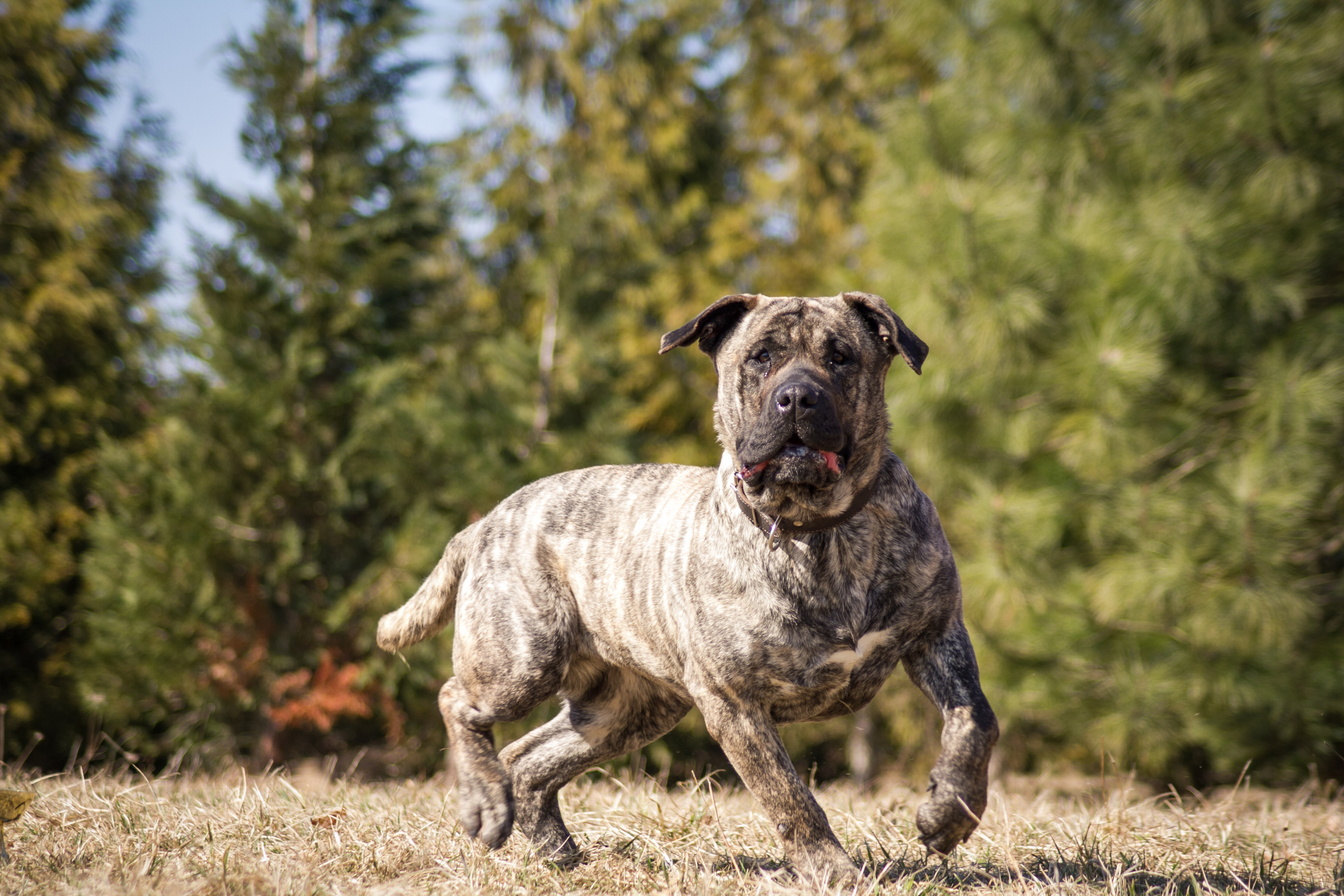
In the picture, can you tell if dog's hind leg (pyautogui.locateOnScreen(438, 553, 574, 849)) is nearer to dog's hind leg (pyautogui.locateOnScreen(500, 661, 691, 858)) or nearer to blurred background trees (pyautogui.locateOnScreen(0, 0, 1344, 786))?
dog's hind leg (pyautogui.locateOnScreen(500, 661, 691, 858))

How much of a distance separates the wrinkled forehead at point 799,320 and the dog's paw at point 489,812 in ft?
6.33

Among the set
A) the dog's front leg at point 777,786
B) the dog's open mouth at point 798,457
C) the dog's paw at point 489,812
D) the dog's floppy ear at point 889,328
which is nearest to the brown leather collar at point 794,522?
the dog's open mouth at point 798,457

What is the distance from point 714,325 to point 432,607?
182 cm

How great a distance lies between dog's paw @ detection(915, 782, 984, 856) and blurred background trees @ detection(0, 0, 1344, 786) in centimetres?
489

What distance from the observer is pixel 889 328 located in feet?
11.7

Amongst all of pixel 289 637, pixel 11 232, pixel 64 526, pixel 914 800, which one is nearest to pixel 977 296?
pixel 914 800

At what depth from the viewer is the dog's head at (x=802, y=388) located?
316 cm

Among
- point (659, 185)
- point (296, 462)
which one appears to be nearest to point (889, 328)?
point (296, 462)

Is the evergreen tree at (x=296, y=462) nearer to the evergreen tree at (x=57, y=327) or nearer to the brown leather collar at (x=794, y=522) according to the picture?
the evergreen tree at (x=57, y=327)

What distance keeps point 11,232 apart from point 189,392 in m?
3.80

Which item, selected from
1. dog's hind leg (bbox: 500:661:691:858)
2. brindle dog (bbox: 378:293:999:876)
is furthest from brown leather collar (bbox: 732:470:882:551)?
dog's hind leg (bbox: 500:661:691:858)

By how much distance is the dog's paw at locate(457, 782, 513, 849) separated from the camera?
147 inches

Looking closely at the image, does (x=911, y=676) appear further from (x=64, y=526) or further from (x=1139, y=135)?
(x=64, y=526)

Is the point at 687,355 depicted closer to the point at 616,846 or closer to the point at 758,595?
the point at 616,846
